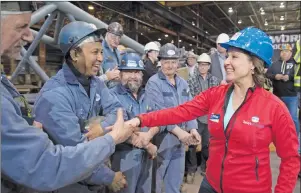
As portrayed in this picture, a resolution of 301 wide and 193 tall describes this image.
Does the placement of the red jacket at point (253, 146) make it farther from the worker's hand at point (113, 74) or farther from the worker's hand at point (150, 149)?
the worker's hand at point (113, 74)

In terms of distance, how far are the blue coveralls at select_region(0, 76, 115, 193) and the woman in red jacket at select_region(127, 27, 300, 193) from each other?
3.32ft

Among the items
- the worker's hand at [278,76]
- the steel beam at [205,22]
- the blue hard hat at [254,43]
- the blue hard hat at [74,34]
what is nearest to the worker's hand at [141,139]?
the blue hard hat at [74,34]

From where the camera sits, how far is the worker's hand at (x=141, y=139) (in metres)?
2.96

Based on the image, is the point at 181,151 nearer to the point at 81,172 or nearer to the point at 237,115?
the point at 237,115

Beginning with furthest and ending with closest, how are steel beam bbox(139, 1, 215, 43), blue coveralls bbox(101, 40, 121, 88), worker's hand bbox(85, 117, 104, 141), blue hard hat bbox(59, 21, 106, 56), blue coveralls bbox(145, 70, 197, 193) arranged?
steel beam bbox(139, 1, 215, 43) < blue coveralls bbox(101, 40, 121, 88) < blue coveralls bbox(145, 70, 197, 193) < blue hard hat bbox(59, 21, 106, 56) < worker's hand bbox(85, 117, 104, 141)

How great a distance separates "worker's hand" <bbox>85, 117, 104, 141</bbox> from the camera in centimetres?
219

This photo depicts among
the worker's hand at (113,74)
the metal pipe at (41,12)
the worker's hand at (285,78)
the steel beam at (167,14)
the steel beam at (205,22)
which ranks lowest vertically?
the worker's hand at (285,78)

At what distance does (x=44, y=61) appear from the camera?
46.3ft

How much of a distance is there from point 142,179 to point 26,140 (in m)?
2.34

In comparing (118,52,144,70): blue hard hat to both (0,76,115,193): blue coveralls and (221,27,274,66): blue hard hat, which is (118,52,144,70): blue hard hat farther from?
(0,76,115,193): blue coveralls

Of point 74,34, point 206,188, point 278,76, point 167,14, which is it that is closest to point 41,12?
point 74,34

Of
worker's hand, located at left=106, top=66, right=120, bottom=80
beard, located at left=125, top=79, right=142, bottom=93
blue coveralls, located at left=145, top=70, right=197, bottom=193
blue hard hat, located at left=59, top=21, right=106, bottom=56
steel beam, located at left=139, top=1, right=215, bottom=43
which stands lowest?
blue coveralls, located at left=145, top=70, right=197, bottom=193

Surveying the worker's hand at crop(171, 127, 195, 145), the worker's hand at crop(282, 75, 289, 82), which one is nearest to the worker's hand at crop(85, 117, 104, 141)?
the worker's hand at crop(171, 127, 195, 145)

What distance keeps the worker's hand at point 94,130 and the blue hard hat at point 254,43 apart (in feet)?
3.83
